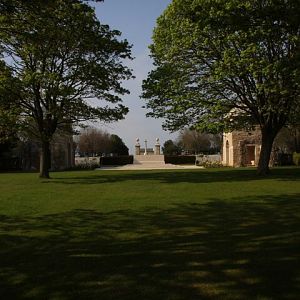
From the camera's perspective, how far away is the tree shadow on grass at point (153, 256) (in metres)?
4.94

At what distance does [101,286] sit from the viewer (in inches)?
201

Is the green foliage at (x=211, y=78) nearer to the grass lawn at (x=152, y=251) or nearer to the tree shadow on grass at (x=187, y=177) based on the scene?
the tree shadow on grass at (x=187, y=177)

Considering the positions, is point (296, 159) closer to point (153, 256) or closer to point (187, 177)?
point (187, 177)

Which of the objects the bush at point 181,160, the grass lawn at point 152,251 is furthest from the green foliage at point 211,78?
the bush at point 181,160

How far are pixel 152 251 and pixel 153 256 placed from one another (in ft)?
1.04

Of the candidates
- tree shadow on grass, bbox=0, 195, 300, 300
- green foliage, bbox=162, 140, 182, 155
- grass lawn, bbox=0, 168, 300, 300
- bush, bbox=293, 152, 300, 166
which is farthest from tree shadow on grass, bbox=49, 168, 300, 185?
green foliage, bbox=162, 140, 182, 155

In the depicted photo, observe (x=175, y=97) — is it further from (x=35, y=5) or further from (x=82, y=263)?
(x=82, y=263)

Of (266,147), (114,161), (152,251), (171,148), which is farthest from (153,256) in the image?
(171,148)

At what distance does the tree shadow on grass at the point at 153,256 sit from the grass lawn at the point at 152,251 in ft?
0.04

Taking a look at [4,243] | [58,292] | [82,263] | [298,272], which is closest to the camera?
[58,292]

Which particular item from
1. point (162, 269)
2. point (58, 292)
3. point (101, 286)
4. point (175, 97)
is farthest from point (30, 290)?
point (175, 97)

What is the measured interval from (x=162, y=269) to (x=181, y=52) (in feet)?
64.6

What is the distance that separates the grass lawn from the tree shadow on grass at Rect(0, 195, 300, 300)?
1 cm

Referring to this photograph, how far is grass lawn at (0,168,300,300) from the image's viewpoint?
16.3 feet
